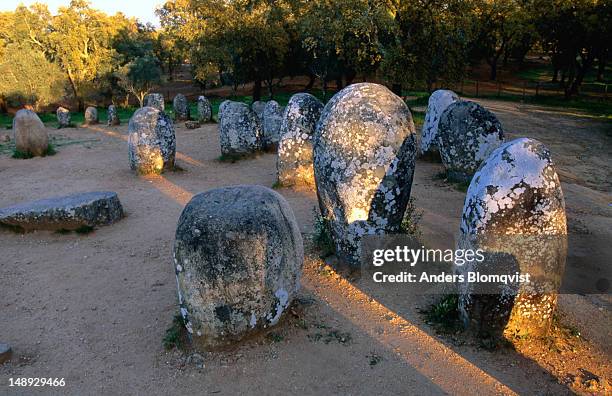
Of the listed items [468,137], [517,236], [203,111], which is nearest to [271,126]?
[468,137]

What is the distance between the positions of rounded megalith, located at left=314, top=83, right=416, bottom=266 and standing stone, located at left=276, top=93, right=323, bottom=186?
183 inches

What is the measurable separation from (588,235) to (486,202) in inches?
175

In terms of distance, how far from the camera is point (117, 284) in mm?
7105

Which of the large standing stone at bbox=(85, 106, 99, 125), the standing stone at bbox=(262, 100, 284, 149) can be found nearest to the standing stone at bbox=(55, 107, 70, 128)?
the large standing stone at bbox=(85, 106, 99, 125)

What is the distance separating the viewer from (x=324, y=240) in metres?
7.66

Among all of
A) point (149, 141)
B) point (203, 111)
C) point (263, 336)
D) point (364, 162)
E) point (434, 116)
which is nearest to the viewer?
point (263, 336)

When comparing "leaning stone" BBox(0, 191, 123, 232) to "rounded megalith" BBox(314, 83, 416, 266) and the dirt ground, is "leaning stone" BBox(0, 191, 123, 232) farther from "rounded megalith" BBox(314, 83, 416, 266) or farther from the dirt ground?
"rounded megalith" BBox(314, 83, 416, 266)

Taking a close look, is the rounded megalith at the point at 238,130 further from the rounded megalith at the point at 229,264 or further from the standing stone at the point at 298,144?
the rounded megalith at the point at 229,264

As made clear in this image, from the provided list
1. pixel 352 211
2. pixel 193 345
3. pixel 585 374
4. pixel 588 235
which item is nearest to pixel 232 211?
pixel 193 345

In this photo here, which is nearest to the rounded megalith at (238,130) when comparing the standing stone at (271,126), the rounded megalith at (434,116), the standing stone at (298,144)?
the standing stone at (271,126)

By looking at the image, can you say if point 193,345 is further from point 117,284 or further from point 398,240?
point 398,240

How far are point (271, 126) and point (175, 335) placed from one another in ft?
36.6
